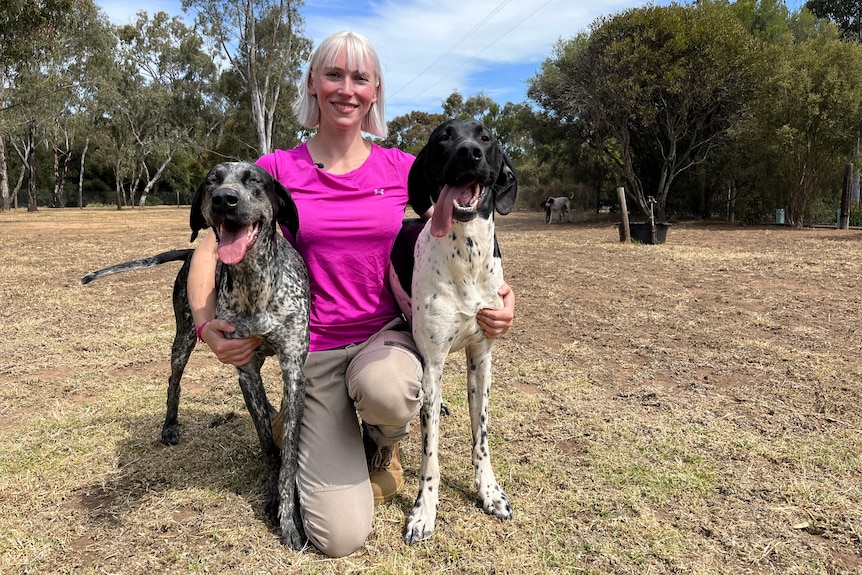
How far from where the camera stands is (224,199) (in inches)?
82.4

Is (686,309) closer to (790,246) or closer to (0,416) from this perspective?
(0,416)

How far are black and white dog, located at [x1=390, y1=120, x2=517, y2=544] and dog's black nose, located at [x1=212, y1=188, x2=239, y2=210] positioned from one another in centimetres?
76

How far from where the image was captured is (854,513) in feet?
7.98

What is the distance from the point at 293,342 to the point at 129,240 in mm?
15138

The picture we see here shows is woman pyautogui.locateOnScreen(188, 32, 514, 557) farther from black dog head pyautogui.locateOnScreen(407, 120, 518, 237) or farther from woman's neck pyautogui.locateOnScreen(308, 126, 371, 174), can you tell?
black dog head pyautogui.locateOnScreen(407, 120, 518, 237)

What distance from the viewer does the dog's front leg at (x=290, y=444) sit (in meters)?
2.41

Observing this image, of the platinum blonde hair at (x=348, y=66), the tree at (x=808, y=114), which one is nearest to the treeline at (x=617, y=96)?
the tree at (x=808, y=114)

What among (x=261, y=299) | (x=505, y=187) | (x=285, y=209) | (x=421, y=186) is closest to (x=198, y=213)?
(x=285, y=209)

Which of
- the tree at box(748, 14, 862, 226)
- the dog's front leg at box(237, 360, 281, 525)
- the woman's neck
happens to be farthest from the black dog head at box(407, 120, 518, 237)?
the tree at box(748, 14, 862, 226)

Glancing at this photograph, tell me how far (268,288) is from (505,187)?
43.2 inches

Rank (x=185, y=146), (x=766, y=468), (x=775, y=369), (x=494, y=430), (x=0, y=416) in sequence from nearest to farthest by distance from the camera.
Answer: (x=766, y=468), (x=494, y=430), (x=0, y=416), (x=775, y=369), (x=185, y=146)

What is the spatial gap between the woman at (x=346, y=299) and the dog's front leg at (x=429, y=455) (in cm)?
6

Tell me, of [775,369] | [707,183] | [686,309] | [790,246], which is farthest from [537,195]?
[775,369]

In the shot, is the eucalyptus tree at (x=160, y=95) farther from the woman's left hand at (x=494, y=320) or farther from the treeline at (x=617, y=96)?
the woman's left hand at (x=494, y=320)
